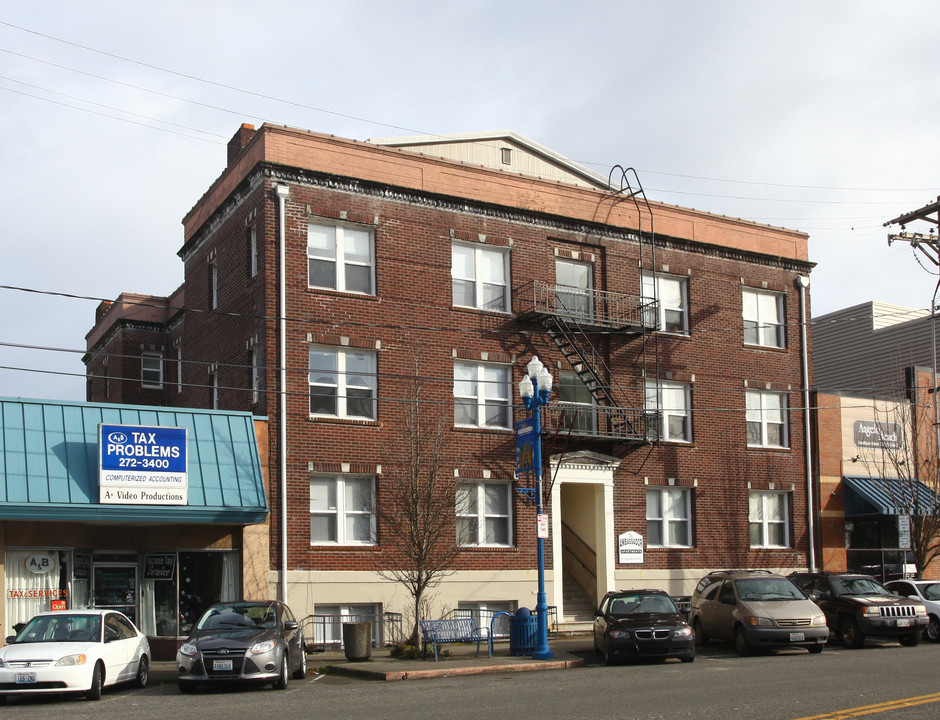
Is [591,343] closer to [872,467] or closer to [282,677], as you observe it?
[872,467]

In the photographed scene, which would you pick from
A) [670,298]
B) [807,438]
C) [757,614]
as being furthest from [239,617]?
[807,438]

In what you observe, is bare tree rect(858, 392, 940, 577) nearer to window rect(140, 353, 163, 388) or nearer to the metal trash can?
the metal trash can

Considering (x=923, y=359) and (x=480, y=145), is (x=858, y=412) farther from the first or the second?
(x=480, y=145)

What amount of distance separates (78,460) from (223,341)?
7.28m

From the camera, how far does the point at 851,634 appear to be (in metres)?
24.3

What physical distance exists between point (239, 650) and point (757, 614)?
426 inches

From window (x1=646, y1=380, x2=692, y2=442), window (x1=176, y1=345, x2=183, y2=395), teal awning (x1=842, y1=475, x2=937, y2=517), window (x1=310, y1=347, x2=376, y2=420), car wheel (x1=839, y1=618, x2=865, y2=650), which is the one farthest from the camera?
window (x1=176, y1=345, x2=183, y2=395)

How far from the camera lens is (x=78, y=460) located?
23281mm

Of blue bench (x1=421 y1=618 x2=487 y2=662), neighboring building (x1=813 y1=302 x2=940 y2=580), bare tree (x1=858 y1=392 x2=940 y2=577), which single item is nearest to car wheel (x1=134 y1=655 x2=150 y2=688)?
blue bench (x1=421 y1=618 x2=487 y2=662)

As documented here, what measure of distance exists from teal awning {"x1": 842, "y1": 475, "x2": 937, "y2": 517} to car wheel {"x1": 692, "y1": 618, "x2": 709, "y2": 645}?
419 inches

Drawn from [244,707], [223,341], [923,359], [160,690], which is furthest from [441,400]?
[923,359]

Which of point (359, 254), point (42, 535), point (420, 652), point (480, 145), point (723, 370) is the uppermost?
point (480, 145)

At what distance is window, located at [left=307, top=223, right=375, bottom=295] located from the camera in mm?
27281

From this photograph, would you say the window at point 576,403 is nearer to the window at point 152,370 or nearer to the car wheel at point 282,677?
the car wheel at point 282,677
